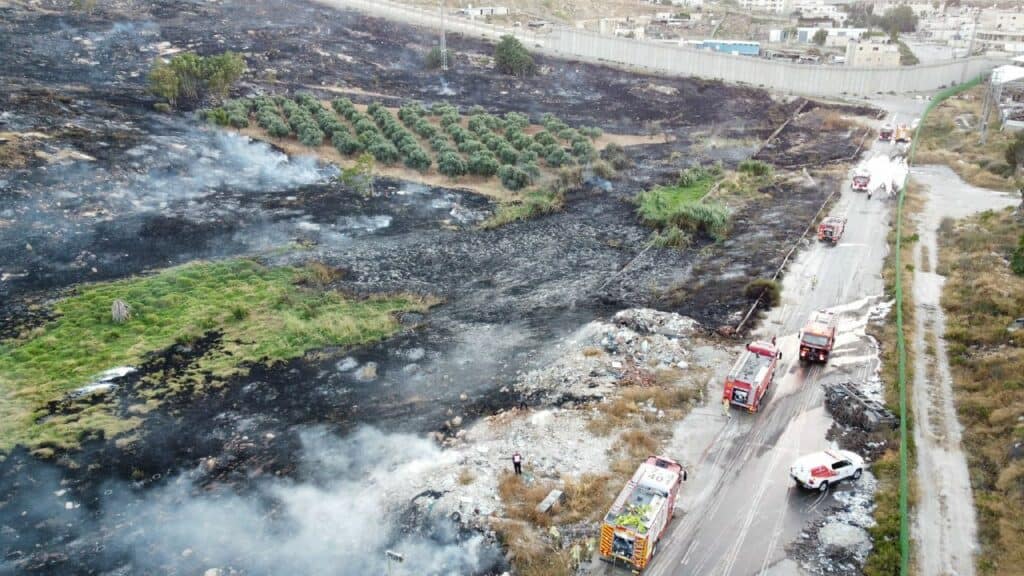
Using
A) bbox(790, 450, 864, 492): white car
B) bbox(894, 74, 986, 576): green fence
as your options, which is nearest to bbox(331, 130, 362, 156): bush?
bbox(894, 74, 986, 576): green fence

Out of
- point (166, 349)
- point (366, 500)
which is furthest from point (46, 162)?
point (366, 500)

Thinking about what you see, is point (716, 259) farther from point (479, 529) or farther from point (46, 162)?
point (46, 162)

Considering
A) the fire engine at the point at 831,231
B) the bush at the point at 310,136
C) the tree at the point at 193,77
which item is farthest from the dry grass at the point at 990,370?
the tree at the point at 193,77

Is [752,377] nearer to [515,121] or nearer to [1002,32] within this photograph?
[515,121]

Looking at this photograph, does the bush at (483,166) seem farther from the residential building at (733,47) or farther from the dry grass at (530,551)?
the residential building at (733,47)

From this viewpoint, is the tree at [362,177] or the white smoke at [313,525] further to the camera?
the tree at [362,177]

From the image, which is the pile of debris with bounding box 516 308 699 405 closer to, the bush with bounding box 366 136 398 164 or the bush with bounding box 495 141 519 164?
the bush with bounding box 495 141 519 164
